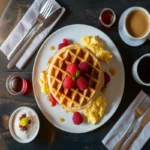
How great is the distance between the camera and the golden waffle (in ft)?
4.61

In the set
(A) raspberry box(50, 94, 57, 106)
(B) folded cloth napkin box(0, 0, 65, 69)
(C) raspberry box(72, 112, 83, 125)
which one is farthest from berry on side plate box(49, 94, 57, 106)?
(B) folded cloth napkin box(0, 0, 65, 69)

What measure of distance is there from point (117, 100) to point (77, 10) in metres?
0.48

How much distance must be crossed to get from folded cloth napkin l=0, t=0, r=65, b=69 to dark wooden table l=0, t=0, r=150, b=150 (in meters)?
0.03

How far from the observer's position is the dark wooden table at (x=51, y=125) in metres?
1.51

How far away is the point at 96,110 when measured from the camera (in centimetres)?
145

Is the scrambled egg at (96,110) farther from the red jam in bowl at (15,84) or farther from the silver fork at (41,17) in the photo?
the silver fork at (41,17)

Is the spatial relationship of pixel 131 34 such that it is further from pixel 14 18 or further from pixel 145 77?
pixel 14 18

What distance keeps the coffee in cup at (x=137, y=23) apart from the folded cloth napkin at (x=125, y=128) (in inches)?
11.2

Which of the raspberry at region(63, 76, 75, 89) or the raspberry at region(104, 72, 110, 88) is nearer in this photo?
the raspberry at region(63, 76, 75, 89)

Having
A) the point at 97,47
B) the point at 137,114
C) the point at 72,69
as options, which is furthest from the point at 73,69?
the point at 137,114

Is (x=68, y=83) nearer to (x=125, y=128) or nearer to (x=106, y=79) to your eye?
(x=106, y=79)

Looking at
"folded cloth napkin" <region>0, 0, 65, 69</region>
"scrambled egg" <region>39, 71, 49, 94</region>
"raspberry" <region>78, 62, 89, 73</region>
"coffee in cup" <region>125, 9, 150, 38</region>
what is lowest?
"scrambled egg" <region>39, 71, 49, 94</region>

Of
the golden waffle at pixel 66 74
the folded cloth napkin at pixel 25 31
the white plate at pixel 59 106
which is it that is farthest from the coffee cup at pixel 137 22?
the folded cloth napkin at pixel 25 31

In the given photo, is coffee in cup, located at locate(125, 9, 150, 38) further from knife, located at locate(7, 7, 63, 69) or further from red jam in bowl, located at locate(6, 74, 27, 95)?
red jam in bowl, located at locate(6, 74, 27, 95)
